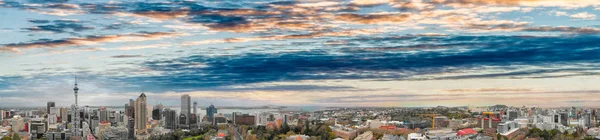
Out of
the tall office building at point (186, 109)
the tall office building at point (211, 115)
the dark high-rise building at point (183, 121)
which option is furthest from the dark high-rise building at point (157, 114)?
the tall office building at point (211, 115)

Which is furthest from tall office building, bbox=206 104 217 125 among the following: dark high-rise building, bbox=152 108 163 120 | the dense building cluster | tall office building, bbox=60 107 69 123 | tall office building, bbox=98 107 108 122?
tall office building, bbox=60 107 69 123

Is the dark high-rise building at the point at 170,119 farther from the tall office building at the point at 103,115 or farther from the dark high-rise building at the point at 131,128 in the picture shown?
the tall office building at the point at 103,115

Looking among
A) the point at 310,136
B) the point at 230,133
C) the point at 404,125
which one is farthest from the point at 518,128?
the point at 230,133

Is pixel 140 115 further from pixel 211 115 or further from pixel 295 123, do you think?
pixel 295 123

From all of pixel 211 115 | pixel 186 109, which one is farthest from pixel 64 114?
pixel 211 115

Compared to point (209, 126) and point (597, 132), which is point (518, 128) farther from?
point (209, 126)

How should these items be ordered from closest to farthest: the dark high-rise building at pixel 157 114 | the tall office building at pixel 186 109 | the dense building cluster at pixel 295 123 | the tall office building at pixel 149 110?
the dense building cluster at pixel 295 123 → the tall office building at pixel 186 109 → the tall office building at pixel 149 110 → the dark high-rise building at pixel 157 114

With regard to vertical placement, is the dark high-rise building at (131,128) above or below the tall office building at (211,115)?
below

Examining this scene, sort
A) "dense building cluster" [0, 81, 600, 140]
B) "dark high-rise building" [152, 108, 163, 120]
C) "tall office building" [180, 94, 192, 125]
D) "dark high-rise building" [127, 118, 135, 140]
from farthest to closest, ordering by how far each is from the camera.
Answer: "dark high-rise building" [152, 108, 163, 120] → "dark high-rise building" [127, 118, 135, 140] → "tall office building" [180, 94, 192, 125] → "dense building cluster" [0, 81, 600, 140]

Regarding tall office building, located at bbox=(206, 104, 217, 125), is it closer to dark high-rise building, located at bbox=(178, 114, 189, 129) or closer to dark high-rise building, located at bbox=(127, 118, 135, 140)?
dark high-rise building, located at bbox=(178, 114, 189, 129)
